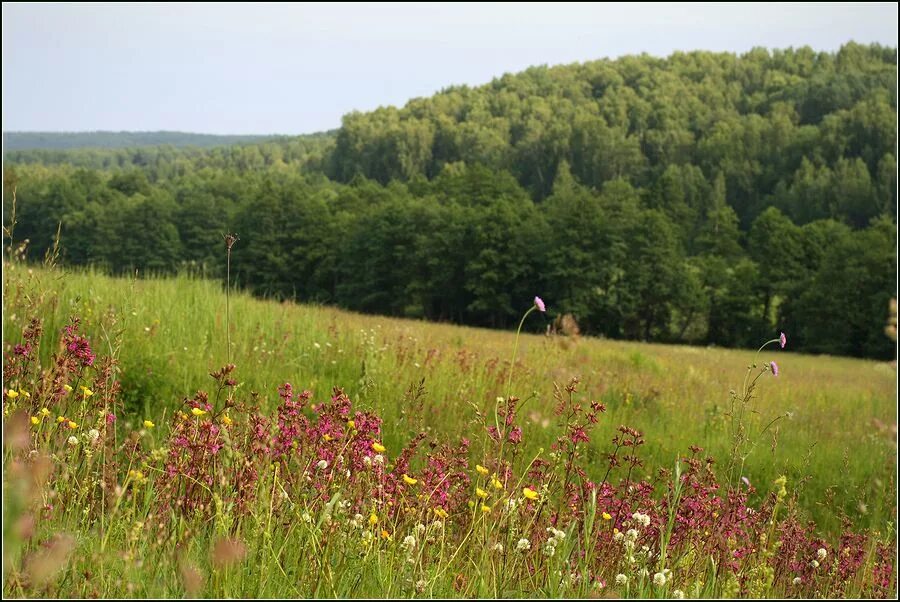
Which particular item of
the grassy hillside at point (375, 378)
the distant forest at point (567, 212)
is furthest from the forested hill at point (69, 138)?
the grassy hillside at point (375, 378)

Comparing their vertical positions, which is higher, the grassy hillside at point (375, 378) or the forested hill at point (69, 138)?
the forested hill at point (69, 138)

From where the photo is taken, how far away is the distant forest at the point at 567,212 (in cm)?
2337

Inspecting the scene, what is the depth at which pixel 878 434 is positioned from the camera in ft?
27.2

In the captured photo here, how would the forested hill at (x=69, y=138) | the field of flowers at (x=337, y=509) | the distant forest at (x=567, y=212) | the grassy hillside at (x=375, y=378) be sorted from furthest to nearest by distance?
the distant forest at (x=567, y=212), the grassy hillside at (x=375, y=378), the forested hill at (x=69, y=138), the field of flowers at (x=337, y=509)

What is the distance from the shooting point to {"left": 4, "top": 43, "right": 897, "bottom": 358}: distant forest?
2337cm

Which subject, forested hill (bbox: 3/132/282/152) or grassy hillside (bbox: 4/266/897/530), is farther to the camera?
grassy hillside (bbox: 4/266/897/530)

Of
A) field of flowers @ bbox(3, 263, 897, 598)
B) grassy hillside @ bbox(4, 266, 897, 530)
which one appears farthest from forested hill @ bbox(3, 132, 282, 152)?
field of flowers @ bbox(3, 263, 897, 598)

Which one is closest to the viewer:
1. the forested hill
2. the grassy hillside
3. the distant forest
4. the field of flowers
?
the field of flowers

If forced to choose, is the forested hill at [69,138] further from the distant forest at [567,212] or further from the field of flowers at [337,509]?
the field of flowers at [337,509]

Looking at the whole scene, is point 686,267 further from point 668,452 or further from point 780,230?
point 668,452

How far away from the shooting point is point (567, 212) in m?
59.2

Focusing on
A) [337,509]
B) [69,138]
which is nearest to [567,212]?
[69,138]

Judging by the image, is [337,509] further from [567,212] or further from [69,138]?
[567,212]

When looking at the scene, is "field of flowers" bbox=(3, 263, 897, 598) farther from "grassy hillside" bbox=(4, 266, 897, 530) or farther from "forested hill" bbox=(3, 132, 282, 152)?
"forested hill" bbox=(3, 132, 282, 152)
